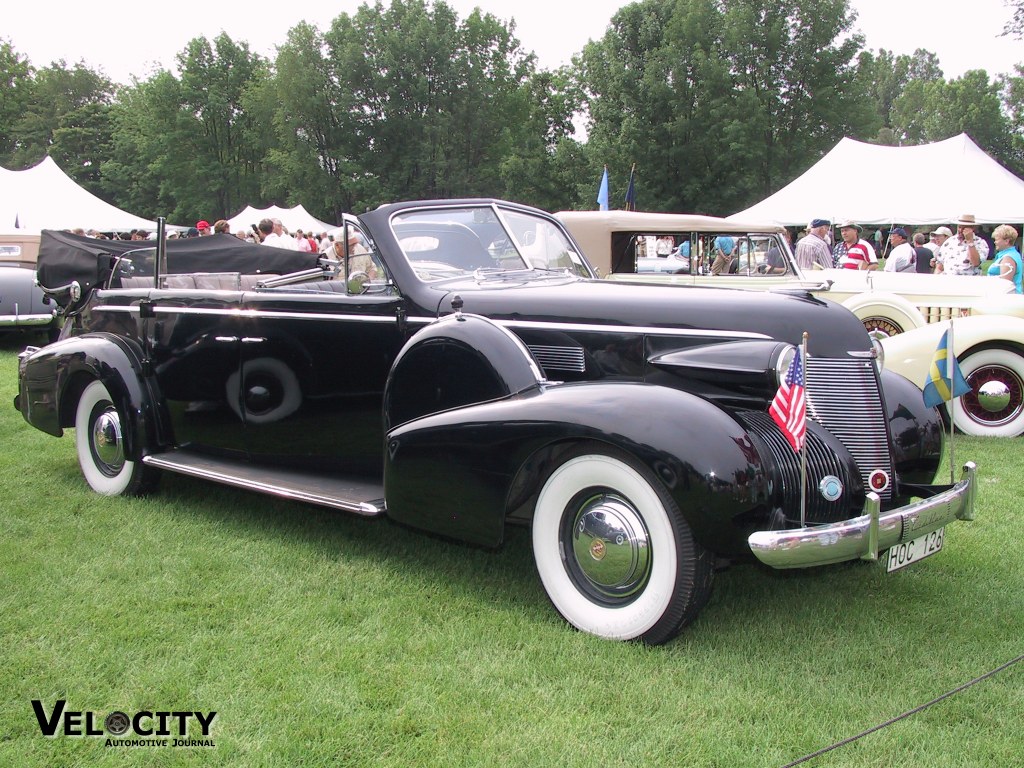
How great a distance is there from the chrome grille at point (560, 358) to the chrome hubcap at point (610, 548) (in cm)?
78

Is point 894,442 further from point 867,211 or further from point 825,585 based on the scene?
point 867,211

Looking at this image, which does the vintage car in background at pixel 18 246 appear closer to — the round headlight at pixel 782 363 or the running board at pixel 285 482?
the running board at pixel 285 482

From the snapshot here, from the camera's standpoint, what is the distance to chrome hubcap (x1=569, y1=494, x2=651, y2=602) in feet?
9.97

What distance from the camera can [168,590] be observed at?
3709 millimetres

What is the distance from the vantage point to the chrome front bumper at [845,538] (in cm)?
271

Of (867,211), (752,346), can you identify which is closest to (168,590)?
(752,346)

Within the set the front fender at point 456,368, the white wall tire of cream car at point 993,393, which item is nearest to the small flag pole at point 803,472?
the front fender at point 456,368

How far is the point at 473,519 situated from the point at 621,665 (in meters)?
0.82

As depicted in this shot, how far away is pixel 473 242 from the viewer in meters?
4.46

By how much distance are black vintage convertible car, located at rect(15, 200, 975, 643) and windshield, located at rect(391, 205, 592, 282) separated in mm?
14

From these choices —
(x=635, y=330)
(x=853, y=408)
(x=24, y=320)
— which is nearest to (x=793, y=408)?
(x=853, y=408)

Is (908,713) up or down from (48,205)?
down

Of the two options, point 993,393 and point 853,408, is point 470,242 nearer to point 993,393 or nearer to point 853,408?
point 853,408

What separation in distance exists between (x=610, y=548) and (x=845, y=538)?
2.69 ft
